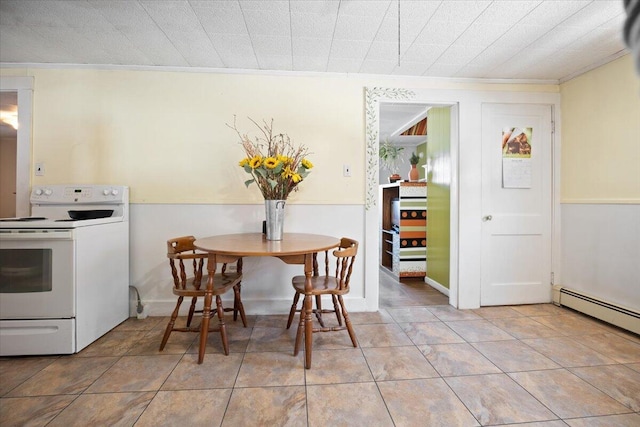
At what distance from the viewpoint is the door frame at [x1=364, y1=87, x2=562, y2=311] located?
2.70 meters

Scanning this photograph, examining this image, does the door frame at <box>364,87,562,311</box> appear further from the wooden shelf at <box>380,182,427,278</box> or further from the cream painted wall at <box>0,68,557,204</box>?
the wooden shelf at <box>380,182,427,278</box>

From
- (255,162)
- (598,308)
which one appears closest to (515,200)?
(598,308)

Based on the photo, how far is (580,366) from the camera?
178 cm

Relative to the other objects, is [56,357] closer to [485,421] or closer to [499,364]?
[485,421]

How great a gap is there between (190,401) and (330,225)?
5.53ft

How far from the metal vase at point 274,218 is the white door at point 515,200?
2.02 m

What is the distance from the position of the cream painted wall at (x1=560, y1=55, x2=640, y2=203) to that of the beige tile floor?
3.83 ft

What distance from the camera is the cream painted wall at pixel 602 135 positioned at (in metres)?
2.25

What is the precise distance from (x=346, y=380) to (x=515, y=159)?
103 inches

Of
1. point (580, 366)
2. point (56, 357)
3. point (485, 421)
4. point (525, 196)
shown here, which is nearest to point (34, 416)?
point (56, 357)

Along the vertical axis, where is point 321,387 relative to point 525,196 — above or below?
below

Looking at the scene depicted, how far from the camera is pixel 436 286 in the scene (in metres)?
3.43

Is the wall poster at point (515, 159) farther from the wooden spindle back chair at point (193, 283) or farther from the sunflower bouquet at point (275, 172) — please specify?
the wooden spindle back chair at point (193, 283)

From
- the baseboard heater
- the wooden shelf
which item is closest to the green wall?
the wooden shelf
